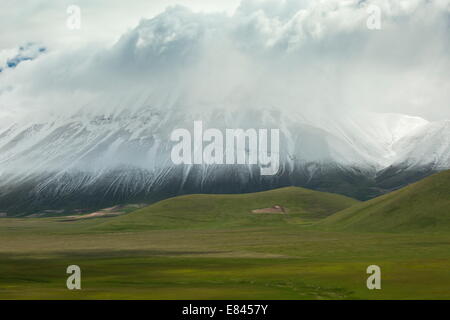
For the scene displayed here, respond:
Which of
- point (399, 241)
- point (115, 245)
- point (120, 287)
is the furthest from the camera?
point (115, 245)

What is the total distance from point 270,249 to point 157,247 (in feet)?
94.1

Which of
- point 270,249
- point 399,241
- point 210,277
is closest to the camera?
point 210,277

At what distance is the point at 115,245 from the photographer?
179125 mm

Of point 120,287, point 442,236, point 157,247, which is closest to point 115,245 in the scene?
point 157,247
